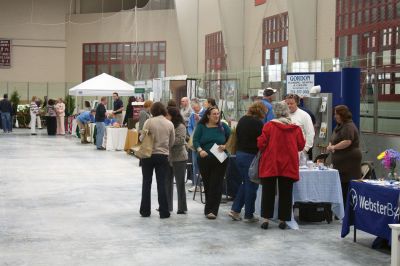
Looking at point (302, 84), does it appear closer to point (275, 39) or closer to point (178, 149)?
point (178, 149)

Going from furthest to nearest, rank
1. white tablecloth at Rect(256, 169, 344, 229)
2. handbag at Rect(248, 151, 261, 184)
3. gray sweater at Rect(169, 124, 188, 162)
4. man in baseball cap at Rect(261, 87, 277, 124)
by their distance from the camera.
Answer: man in baseball cap at Rect(261, 87, 277, 124) < gray sweater at Rect(169, 124, 188, 162) < white tablecloth at Rect(256, 169, 344, 229) < handbag at Rect(248, 151, 261, 184)

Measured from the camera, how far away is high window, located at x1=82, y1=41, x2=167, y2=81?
2857 cm

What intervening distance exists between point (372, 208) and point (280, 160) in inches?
48.0

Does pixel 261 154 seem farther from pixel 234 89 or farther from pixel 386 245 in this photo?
pixel 234 89

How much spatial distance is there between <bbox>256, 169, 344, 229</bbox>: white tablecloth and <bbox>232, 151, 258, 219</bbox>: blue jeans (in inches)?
19.6

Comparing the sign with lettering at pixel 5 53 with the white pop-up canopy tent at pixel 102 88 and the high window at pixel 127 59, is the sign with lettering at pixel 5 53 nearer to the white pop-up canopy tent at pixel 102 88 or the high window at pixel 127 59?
the high window at pixel 127 59

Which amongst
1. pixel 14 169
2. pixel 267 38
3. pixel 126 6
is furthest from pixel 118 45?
pixel 14 169

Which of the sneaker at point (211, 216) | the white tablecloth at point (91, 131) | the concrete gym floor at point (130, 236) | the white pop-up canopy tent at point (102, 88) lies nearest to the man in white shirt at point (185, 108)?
the concrete gym floor at point (130, 236)

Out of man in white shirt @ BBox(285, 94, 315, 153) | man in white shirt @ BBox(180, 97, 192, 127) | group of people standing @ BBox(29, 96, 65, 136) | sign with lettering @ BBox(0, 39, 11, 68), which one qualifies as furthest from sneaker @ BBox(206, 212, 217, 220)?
sign with lettering @ BBox(0, 39, 11, 68)

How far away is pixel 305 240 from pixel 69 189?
5.00m

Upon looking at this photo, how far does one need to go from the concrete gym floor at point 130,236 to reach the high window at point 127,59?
16.9 m

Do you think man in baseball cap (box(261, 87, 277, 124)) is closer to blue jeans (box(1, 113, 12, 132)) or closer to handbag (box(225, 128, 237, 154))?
handbag (box(225, 128, 237, 154))

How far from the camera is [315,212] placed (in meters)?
8.44

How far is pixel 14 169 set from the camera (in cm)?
1422
